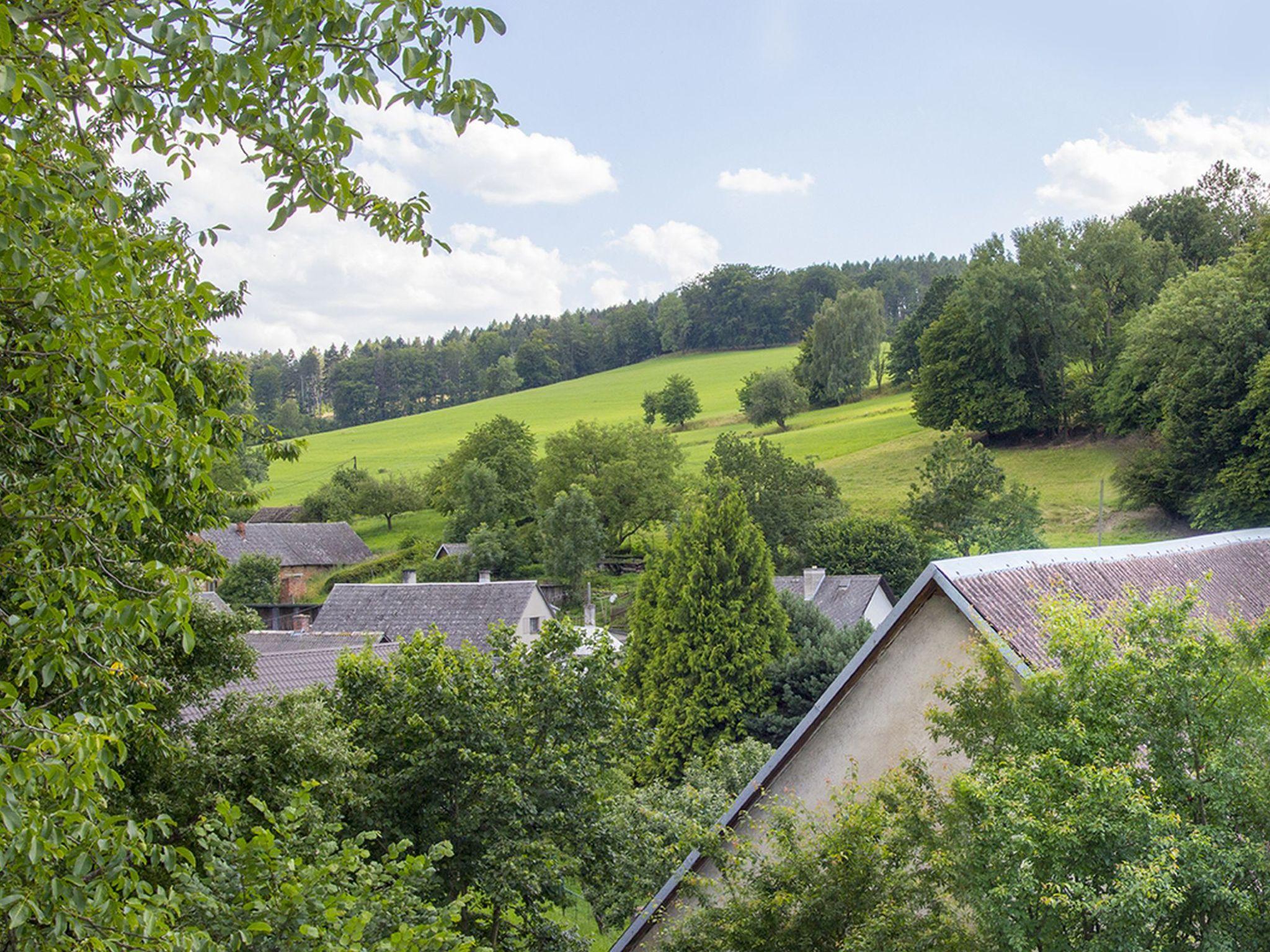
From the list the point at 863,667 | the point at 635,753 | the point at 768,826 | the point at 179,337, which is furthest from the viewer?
the point at 635,753

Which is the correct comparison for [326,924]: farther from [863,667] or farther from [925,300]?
[925,300]

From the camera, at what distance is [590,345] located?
139m

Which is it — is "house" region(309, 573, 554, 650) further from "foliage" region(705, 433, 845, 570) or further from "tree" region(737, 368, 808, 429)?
"tree" region(737, 368, 808, 429)

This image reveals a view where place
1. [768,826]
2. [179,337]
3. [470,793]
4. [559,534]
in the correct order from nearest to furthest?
[179,337] < [768,826] < [470,793] < [559,534]

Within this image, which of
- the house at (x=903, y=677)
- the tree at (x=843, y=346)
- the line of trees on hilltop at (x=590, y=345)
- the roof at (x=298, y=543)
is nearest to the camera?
the house at (x=903, y=677)

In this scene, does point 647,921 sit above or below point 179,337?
below

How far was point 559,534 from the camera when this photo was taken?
60906 mm

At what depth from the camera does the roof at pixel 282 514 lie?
7869 cm

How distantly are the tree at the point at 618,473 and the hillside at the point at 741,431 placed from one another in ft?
29.9

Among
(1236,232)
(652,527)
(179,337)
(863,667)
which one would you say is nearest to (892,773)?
(863,667)

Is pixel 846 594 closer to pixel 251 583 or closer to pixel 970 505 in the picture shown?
pixel 970 505

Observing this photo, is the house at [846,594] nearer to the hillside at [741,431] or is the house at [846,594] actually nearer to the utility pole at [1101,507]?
the utility pole at [1101,507]

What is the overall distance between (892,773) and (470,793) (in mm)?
6149

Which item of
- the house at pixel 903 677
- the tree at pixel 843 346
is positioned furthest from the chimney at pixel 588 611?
the tree at pixel 843 346
